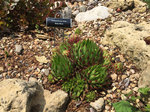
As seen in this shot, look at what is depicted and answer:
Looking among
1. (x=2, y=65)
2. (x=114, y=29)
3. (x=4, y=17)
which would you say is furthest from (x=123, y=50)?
(x=4, y=17)

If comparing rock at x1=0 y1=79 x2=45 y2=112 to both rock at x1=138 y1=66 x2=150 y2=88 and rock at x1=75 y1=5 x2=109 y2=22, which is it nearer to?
rock at x1=138 y1=66 x2=150 y2=88

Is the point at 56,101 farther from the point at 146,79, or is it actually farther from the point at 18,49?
the point at 18,49

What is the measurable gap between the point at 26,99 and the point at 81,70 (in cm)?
154

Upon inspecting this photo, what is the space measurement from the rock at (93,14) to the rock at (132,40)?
1.19 m

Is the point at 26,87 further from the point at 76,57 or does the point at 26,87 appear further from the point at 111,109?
the point at 111,109

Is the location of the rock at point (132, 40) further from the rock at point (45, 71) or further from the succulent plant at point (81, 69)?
the rock at point (45, 71)

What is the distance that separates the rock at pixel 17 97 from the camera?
2.48 metres

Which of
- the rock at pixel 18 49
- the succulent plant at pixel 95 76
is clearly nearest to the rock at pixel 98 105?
the succulent plant at pixel 95 76

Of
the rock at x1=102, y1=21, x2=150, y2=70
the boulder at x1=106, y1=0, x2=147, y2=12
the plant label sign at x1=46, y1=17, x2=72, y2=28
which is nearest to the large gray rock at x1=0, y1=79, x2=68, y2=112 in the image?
the plant label sign at x1=46, y1=17, x2=72, y2=28

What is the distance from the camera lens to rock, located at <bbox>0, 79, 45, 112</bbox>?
248cm

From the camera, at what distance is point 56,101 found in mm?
3137

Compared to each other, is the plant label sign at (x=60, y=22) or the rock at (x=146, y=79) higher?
the plant label sign at (x=60, y=22)

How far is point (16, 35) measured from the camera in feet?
16.0

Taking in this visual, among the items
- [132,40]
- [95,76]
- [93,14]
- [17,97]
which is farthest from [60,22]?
[17,97]
